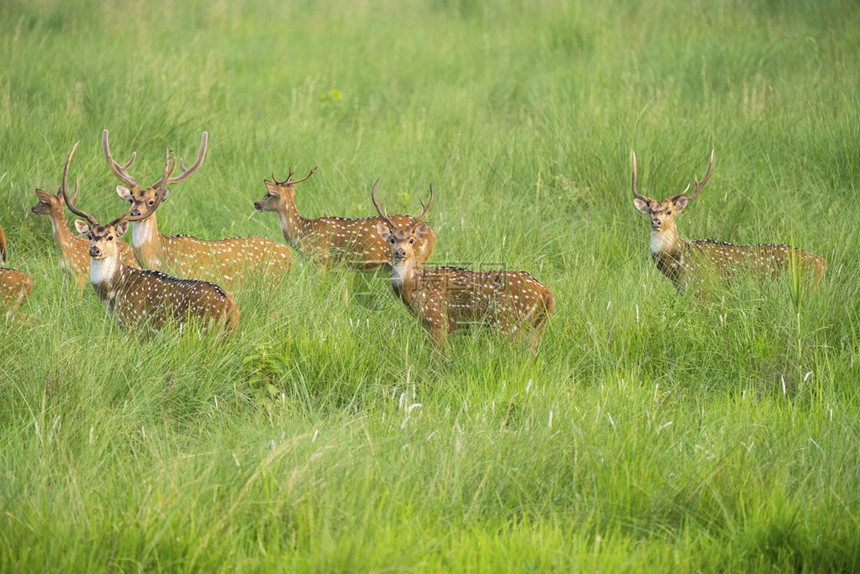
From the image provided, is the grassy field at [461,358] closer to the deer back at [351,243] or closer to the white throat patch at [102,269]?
the white throat patch at [102,269]

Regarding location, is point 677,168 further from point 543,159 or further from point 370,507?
point 370,507

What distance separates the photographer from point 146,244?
5.73m

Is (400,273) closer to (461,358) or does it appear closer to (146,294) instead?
(461,358)

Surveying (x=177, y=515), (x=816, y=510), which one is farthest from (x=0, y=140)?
(x=816, y=510)

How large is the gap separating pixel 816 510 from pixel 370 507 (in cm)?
158

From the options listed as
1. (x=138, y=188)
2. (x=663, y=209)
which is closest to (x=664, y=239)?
(x=663, y=209)

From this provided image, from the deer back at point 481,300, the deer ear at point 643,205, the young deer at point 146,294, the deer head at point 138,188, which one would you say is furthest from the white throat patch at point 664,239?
the deer head at point 138,188

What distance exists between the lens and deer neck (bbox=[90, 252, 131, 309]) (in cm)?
496

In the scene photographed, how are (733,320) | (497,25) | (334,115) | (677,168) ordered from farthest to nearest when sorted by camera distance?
(497,25)
(334,115)
(677,168)
(733,320)

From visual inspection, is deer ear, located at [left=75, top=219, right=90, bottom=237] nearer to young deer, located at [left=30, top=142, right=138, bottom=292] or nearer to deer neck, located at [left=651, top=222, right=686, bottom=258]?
young deer, located at [left=30, top=142, right=138, bottom=292]

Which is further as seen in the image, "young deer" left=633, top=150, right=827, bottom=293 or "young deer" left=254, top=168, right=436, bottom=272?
"young deer" left=254, top=168, right=436, bottom=272

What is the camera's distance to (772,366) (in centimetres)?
434

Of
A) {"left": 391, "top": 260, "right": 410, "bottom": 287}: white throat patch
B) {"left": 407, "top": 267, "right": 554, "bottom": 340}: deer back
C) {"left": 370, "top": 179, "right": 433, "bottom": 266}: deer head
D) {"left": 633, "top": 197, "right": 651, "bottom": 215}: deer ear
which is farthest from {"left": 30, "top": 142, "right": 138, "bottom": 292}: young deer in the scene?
{"left": 633, "top": 197, "right": 651, "bottom": 215}: deer ear

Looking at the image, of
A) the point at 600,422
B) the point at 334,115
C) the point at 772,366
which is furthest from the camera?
the point at 334,115
